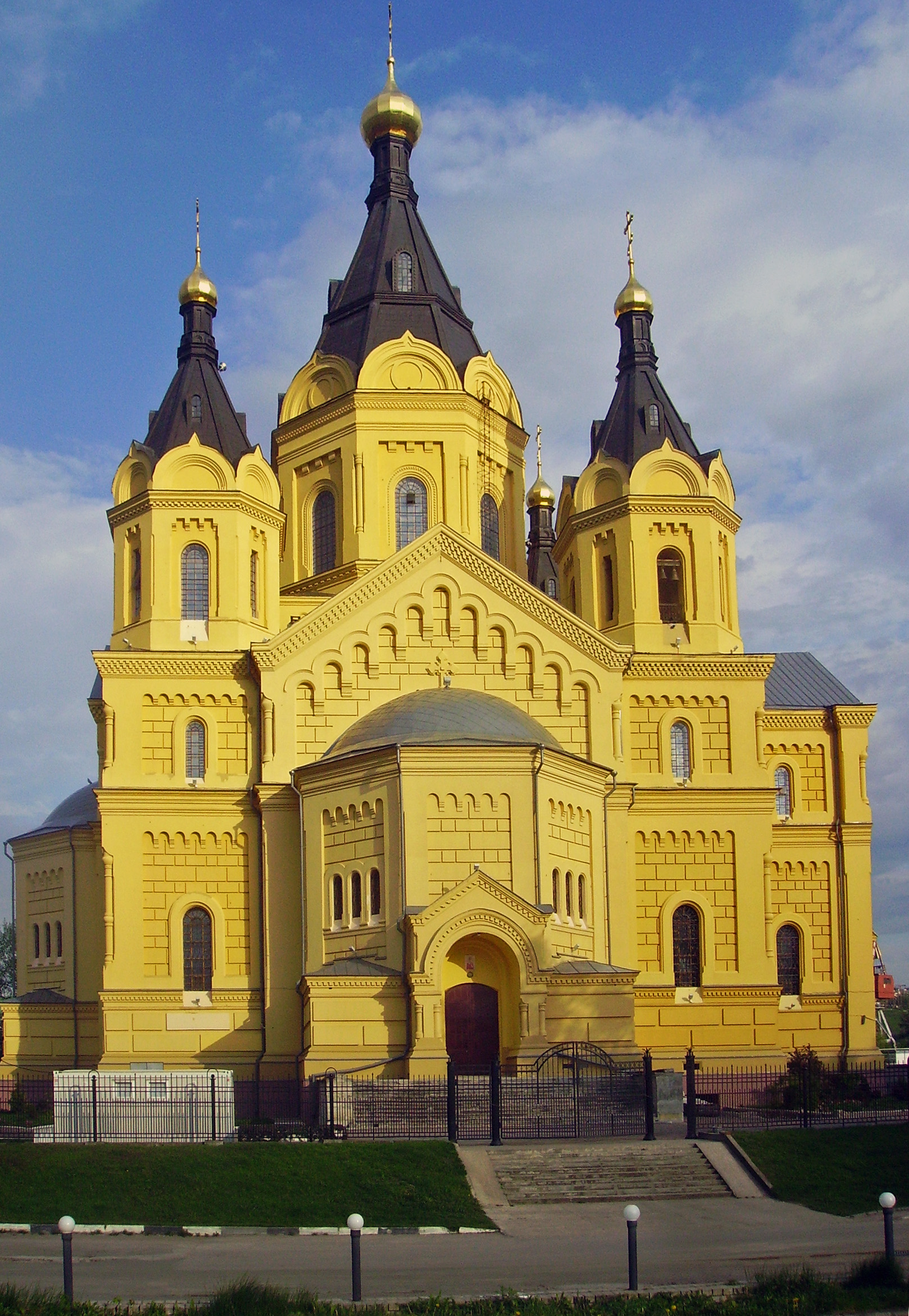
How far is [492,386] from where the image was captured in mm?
41812

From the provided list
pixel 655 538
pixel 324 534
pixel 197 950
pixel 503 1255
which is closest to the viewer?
pixel 503 1255

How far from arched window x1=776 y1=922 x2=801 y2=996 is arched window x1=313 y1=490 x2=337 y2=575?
45.9ft

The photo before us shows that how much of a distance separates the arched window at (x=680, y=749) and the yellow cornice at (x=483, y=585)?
218 centimetres

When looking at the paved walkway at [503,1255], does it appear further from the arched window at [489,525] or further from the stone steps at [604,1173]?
the arched window at [489,525]

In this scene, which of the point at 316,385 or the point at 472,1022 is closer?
the point at 472,1022

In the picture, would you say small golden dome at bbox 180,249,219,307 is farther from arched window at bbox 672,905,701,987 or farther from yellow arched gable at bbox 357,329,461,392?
arched window at bbox 672,905,701,987

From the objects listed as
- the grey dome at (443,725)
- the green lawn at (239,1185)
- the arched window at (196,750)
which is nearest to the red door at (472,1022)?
the grey dome at (443,725)

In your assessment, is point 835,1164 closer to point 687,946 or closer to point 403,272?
point 687,946

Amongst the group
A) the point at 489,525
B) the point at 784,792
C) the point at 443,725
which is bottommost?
the point at 784,792

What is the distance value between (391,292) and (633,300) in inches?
242

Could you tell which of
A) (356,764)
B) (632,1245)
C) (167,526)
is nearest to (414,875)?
(356,764)

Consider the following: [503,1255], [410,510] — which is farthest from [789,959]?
[503,1255]

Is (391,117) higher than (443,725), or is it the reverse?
(391,117)

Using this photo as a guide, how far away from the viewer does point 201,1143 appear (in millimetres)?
24688
